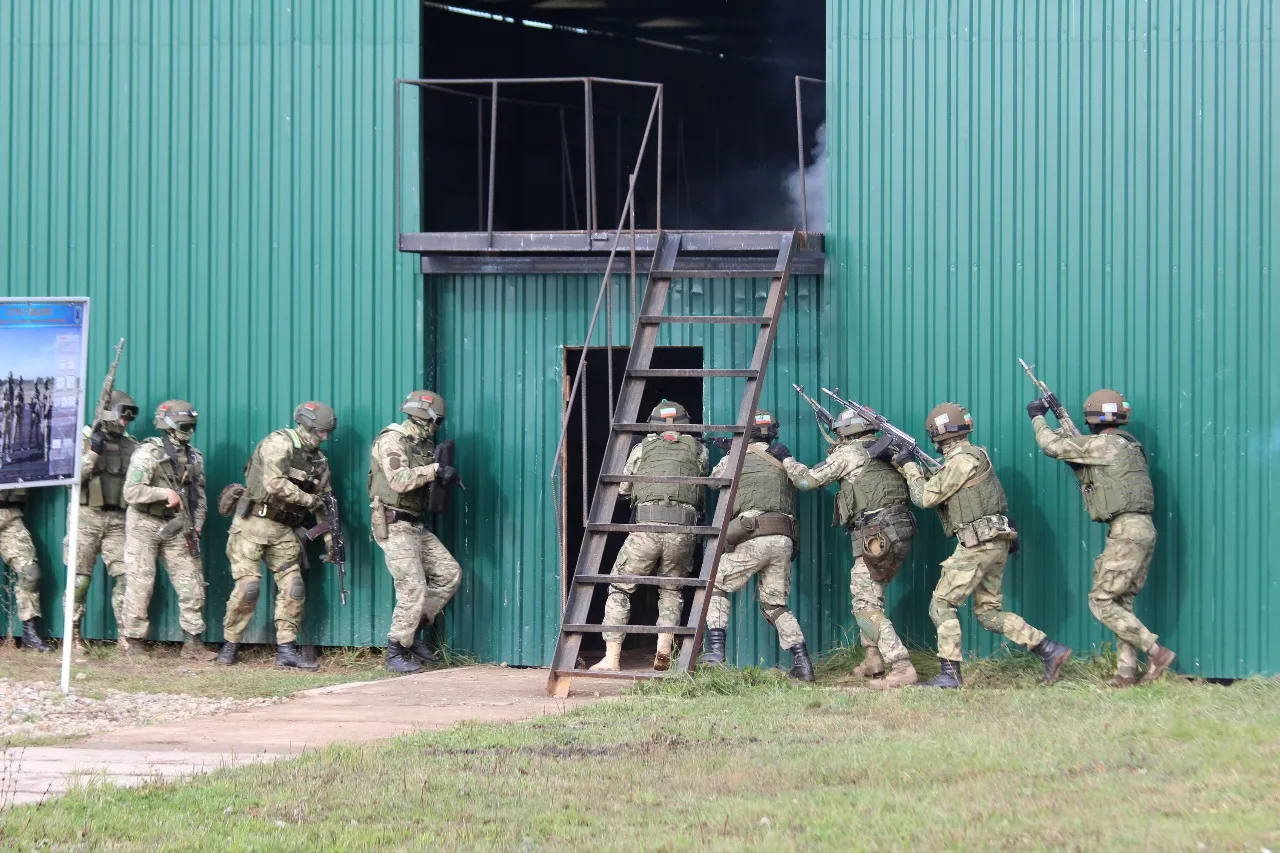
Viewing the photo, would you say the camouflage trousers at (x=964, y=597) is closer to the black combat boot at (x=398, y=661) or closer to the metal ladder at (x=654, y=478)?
the metal ladder at (x=654, y=478)

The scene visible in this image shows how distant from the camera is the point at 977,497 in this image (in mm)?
10344

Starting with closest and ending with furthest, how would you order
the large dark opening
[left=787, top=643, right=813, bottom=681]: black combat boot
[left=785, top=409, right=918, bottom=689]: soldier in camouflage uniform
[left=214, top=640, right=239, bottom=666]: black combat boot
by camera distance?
[left=785, top=409, right=918, bottom=689]: soldier in camouflage uniform, [left=787, top=643, right=813, bottom=681]: black combat boot, [left=214, top=640, right=239, bottom=666]: black combat boot, the large dark opening

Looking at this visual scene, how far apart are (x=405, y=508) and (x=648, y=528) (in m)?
2.02

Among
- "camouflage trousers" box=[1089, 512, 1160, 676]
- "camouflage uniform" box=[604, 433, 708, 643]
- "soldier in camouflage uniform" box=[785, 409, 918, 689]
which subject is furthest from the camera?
"camouflage uniform" box=[604, 433, 708, 643]

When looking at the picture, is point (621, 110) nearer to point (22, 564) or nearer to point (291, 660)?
point (291, 660)

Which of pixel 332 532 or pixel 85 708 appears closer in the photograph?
pixel 85 708

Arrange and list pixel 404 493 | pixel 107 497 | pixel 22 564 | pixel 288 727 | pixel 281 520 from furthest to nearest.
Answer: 1. pixel 22 564
2. pixel 107 497
3. pixel 281 520
4. pixel 404 493
5. pixel 288 727

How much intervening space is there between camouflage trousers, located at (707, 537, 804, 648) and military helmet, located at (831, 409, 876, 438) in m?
0.79

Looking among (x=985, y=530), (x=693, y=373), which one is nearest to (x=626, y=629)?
(x=693, y=373)

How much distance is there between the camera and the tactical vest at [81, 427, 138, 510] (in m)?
12.2

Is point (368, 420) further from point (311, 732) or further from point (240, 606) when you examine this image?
point (311, 732)

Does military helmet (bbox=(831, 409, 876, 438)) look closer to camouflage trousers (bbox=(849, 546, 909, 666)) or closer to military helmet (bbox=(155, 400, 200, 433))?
camouflage trousers (bbox=(849, 546, 909, 666))

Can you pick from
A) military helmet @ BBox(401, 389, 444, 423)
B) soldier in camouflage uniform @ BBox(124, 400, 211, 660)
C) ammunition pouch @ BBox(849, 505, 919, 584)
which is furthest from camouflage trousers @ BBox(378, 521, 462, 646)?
ammunition pouch @ BBox(849, 505, 919, 584)

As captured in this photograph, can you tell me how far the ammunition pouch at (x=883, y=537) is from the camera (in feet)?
34.9
